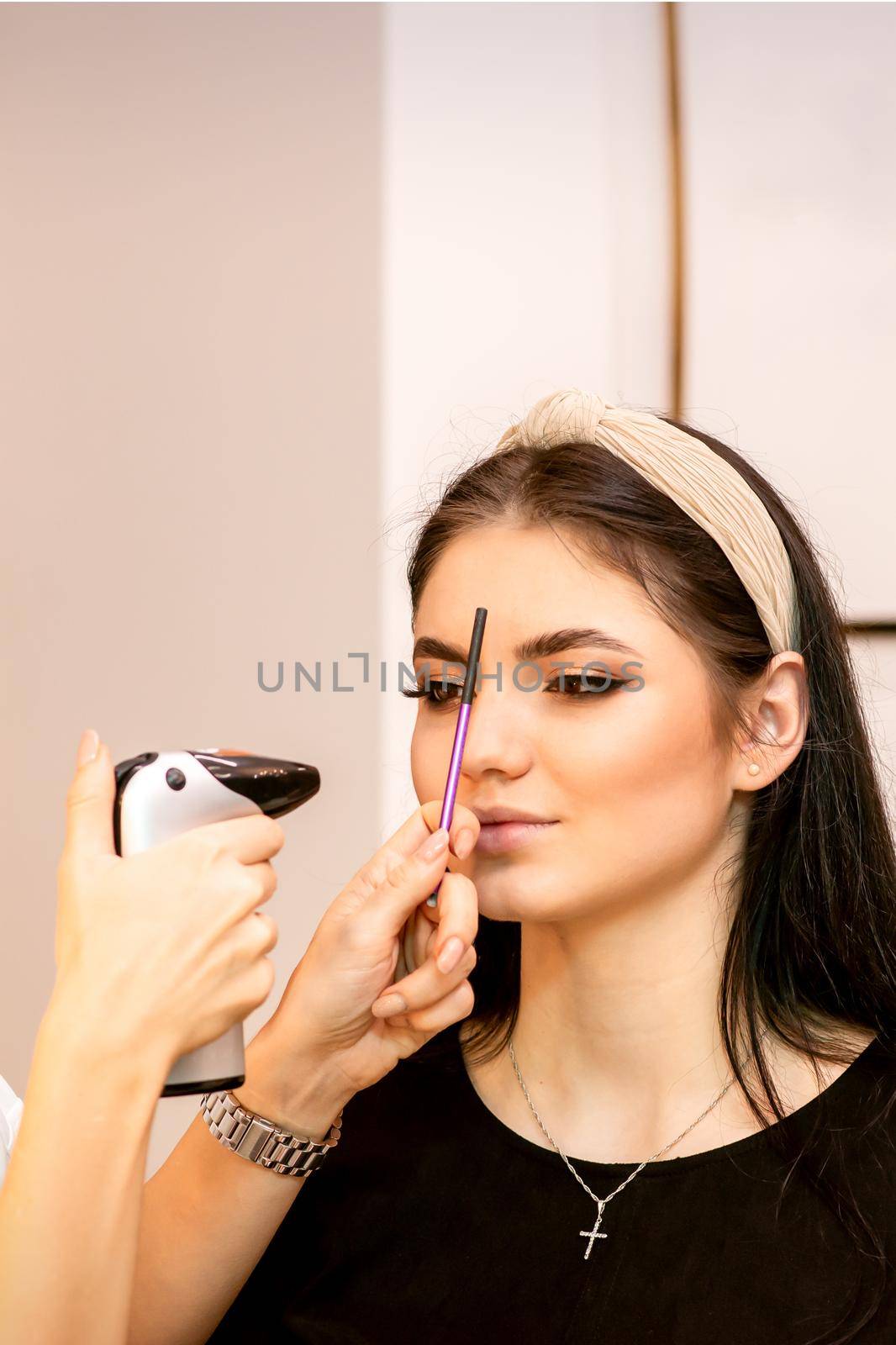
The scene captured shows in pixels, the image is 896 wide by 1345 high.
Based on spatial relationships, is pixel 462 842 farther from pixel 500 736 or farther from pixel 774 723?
pixel 774 723

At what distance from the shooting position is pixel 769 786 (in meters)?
1.19

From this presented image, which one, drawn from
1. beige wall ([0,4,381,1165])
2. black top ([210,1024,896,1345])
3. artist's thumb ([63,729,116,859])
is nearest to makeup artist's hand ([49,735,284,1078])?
artist's thumb ([63,729,116,859])

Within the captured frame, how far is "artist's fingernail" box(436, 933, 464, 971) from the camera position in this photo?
91 centimetres

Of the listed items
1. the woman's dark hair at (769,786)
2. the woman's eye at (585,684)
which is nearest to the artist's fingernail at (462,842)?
the woman's eye at (585,684)

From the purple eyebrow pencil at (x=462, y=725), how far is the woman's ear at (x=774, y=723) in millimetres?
277

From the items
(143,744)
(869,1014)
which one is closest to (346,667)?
(143,744)

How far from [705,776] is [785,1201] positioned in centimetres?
34

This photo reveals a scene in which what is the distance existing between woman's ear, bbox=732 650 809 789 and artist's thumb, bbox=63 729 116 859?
0.57 m

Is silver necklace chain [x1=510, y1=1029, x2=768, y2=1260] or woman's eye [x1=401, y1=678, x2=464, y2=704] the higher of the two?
woman's eye [x1=401, y1=678, x2=464, y2=704]

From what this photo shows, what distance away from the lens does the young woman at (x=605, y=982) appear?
39.2 inches

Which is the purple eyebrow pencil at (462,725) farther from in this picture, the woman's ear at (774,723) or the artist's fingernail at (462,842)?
the woman's ear at (774,723)

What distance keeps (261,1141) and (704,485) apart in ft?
2.19

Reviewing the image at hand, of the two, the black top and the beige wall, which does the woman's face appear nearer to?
the black top

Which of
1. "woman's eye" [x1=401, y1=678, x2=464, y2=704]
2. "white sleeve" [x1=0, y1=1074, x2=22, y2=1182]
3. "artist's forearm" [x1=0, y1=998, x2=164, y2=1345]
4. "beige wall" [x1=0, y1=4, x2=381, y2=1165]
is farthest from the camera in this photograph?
"beige wall" [x1=0, y1=4, x2=381, y2=1165]
